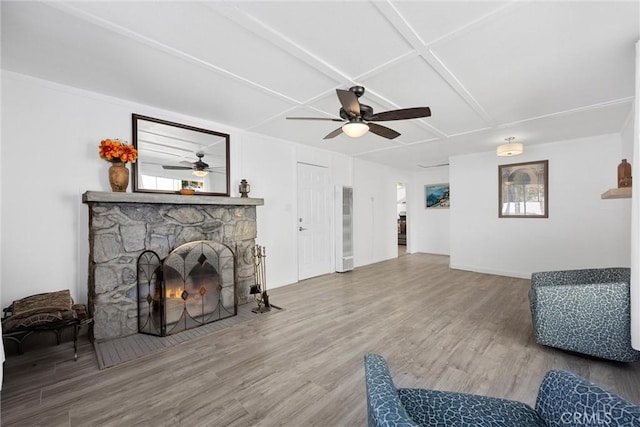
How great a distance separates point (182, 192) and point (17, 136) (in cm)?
151

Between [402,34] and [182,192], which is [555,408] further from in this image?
[182,192]

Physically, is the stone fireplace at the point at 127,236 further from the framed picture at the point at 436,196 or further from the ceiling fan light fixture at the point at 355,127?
the framed picture at the point at 436,196

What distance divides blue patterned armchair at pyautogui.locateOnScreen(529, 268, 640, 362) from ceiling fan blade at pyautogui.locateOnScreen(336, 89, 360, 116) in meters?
2.34

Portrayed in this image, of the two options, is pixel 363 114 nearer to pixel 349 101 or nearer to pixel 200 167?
pixel 349 101

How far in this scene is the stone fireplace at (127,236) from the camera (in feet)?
9.14

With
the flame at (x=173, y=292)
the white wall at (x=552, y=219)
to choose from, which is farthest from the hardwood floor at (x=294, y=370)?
the white wall at (x=552, y=219)

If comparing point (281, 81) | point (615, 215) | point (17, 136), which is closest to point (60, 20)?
point (17, 136)

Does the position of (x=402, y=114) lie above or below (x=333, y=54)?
→ below

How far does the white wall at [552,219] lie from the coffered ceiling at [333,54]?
1.37m

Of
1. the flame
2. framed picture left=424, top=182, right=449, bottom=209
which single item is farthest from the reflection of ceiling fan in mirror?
framed picture left=424, top=182, right=449, bottom=209

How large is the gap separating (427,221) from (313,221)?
4.53 m

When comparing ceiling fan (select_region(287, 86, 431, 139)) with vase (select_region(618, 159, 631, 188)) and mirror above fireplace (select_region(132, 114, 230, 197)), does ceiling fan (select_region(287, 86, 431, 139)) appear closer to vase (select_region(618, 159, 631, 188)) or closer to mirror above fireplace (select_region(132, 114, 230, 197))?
mirror above fireplace (select_region(132, 114, 230, 197))

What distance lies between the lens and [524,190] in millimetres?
5266

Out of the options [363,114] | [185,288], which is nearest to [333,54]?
[363,114]
